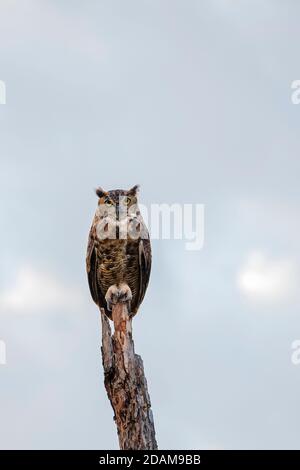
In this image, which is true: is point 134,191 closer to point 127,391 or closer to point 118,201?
point 118,201

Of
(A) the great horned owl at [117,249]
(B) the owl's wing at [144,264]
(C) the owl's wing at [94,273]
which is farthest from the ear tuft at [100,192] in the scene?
(B) the owl's wing at [144,264]

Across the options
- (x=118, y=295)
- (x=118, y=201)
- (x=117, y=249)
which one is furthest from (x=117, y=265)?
(x=118, y=201)

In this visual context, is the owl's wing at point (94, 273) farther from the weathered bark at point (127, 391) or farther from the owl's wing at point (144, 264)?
the weathered bark at point (127, 391)

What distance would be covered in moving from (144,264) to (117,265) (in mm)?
512

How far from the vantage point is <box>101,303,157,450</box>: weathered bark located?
9805mm

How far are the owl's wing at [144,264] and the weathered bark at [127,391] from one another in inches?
86.6

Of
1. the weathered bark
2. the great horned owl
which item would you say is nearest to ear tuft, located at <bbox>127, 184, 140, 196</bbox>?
the great horned owl

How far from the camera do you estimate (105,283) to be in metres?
13.0

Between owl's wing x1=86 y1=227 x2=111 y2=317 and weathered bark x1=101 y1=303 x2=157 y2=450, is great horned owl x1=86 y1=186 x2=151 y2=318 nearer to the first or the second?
owl's wing x1=86 y1=227 x2=111 y2=317

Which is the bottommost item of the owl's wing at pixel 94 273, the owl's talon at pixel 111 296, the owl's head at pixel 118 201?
the owl's talon at pixel 111 296

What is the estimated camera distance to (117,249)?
12.8 metres

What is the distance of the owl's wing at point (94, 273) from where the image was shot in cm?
1305

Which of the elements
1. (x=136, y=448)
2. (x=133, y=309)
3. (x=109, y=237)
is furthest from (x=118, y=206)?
(x=136, y=448)
